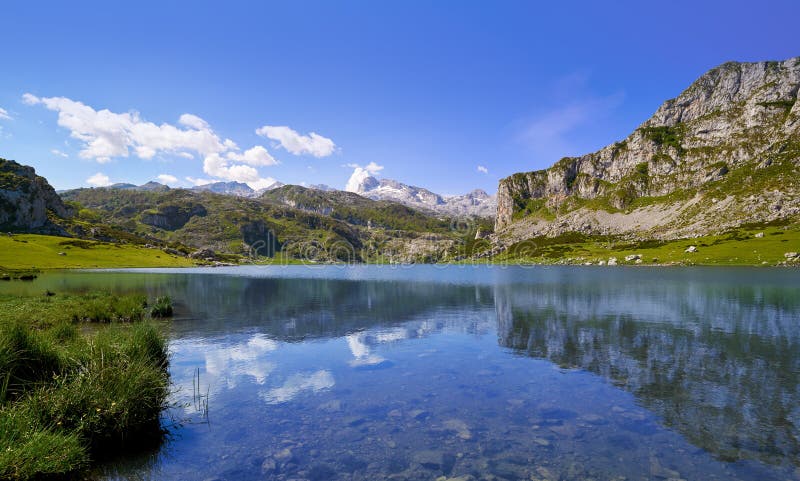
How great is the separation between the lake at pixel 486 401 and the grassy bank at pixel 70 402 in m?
1.41

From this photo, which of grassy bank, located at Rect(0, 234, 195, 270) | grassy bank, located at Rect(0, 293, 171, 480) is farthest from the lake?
grassy bank, located at Rect(0, 234, 195, 270)

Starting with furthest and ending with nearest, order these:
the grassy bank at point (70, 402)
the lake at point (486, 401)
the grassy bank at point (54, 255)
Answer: the grassy bank at point (54, 255)
the lake at point (486, 401)
the grassy bank at point (70, 402)

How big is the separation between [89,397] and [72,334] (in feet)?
42.4

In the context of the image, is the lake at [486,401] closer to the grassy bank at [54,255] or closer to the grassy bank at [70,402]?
the grassy bank at [70,402]

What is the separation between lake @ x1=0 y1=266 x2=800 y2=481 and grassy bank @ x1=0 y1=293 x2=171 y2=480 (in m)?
1.41

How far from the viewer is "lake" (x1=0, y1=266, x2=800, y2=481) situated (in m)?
14.2

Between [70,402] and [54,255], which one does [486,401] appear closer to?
[70,402]

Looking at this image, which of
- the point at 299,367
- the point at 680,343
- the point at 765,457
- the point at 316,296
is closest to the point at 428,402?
the point at 299,367

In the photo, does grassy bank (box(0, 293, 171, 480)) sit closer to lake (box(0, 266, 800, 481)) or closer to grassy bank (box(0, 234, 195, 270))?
lake (box(0, 266, 800, 481))

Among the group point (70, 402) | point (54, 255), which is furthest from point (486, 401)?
point (54, 255)

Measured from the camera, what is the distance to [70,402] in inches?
544

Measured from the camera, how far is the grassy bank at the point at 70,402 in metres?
11.3

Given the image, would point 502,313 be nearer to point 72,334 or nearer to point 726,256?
point 72,334

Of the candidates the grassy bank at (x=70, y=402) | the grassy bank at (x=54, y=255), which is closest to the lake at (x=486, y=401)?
the grassy bank at (x=70, y=402)
